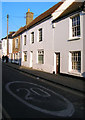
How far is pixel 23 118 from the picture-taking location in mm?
4098

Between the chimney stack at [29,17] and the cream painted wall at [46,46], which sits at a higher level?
the chimney stack at [29,17]

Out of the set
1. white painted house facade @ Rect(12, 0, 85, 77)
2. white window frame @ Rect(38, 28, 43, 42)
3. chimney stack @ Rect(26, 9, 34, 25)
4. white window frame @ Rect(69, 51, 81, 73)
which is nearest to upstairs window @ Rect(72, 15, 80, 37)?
white painted house facade @ Rect(12, 0, 85, 77)

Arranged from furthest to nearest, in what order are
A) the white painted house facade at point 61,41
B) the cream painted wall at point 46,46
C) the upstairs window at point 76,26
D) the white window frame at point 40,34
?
1. the white window frame at point 40,34
2. the cream painted wall at point 46,46
3. the upstairs window at point 76,26
4. the white painted house facade at point 61,41

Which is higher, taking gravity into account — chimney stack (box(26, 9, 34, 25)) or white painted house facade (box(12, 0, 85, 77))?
chimney stack (box(26, 9, 34, 25))

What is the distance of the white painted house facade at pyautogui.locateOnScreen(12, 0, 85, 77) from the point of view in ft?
36.2

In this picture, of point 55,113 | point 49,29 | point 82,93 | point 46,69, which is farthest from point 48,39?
point 55,113

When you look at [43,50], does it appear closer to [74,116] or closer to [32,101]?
[32,101]

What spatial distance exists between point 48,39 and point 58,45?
2256mm

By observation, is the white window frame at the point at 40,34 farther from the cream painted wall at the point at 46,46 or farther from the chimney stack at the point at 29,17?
the chimney stack at the point at 29,17

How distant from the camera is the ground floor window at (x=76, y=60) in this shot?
36.7ft

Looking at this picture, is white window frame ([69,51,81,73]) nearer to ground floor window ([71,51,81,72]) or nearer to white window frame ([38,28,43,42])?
ground floor window ([71,51,81,72])

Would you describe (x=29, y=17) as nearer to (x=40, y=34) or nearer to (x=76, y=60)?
(x=40, y=34)

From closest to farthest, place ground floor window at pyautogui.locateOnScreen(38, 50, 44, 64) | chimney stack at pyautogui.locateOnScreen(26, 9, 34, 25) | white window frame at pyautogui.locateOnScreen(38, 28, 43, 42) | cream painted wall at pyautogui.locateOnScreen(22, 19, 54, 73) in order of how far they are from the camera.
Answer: cream painted wall at pyautogui.locateOnScreen(22, 19, 54, 73), ground floor window at pyautogui.locateOnScreen(38, 50, 44, 64), white window frame at pyautogui.locateOnScreen(38, 28, 43, 42), chimney stack at pyautogui.locateOnScreen(26, 9, 34, 25)

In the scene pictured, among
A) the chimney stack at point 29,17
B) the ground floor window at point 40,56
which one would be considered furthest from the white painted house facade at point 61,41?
the chimney stack at point 29,17
